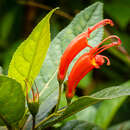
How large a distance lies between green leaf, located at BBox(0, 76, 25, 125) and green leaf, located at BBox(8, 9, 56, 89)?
0.23 feet

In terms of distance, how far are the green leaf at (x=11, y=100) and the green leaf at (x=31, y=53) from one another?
71 millimetres

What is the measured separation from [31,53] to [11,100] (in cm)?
12

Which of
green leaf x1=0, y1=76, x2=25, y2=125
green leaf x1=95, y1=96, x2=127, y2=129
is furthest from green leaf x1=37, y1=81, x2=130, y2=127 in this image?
green leaf x1=95, y1=96, x2=127, y2=129

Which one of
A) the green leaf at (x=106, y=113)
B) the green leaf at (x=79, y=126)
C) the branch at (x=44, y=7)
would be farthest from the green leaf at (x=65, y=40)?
the branch at (x=44, y=7)

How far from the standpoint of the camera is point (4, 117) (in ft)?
2.04

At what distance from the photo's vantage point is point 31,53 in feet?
1.98

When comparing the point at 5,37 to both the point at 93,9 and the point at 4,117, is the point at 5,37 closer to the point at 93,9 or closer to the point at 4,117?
the point at 93,9

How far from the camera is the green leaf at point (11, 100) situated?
0.55 metres

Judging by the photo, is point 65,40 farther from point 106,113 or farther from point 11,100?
point 106,113

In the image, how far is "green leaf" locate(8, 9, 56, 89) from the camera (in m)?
0.57

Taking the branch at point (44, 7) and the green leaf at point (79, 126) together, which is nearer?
the green leaf at point (79, 126)

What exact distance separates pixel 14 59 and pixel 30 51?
0.05 m

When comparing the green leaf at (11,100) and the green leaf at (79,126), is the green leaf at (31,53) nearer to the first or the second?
the green leaf at (11,100)

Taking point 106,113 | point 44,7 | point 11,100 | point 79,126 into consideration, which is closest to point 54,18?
point 44,7
